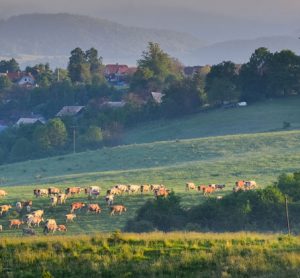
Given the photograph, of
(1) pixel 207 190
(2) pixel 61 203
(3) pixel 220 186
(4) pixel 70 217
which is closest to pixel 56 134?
(3) pixel 220 186

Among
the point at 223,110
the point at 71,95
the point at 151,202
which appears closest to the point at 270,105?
the point at 223,110

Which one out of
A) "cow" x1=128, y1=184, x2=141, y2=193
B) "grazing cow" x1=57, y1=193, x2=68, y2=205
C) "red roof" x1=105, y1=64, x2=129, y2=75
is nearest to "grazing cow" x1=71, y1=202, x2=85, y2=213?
"grazing cow" x1=57, y1=193, x2=68, y2=205

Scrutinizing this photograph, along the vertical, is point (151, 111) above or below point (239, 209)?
above

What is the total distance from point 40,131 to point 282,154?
39.6 meters

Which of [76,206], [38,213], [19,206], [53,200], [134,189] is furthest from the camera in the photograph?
[134,189]

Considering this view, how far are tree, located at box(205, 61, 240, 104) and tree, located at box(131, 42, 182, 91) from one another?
67.4ft

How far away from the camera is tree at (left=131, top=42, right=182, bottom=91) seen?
409 ft

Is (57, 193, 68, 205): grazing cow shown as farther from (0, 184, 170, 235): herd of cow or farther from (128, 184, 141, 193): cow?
(128, 184, 141, 193): cow

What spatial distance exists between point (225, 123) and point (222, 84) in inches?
347

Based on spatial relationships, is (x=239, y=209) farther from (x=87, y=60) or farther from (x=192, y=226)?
(x=87, y=60)

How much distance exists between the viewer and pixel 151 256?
23.0 meters

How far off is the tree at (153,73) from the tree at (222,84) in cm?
2055

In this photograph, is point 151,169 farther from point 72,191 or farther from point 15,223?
point 15,223

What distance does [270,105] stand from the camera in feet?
318
